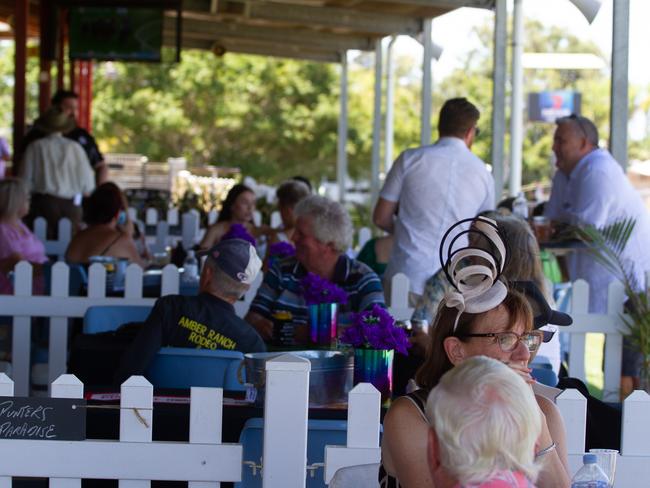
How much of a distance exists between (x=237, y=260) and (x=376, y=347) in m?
0.87

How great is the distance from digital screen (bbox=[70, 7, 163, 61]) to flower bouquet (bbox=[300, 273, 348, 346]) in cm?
798

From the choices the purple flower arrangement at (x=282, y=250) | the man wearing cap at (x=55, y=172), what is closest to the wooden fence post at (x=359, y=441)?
the purple flower arrangement at (x=282, y=250)

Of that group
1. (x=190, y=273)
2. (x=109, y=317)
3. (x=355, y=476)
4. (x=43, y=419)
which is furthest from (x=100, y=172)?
(x=355, y=476)

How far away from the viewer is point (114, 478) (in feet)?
8.83

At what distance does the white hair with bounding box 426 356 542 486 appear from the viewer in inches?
67.1

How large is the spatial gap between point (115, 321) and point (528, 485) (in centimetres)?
283

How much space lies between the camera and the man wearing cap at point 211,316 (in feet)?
12.1

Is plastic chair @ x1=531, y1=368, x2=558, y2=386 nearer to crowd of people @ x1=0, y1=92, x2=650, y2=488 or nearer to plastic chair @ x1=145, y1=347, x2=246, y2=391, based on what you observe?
crowd of people @ x1=0, y1=92, x2=650, y2=488

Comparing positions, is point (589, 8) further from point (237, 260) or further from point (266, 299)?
point (237, 260)

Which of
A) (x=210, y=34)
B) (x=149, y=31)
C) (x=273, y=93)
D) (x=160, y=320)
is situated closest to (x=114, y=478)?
(x=160, y=320)

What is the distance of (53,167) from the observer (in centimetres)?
967

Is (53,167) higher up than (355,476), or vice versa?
(53,167)

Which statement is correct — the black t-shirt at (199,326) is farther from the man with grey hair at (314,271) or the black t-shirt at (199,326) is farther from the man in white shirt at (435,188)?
the man in white shirt at (435,188)

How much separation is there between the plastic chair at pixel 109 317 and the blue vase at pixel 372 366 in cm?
142
